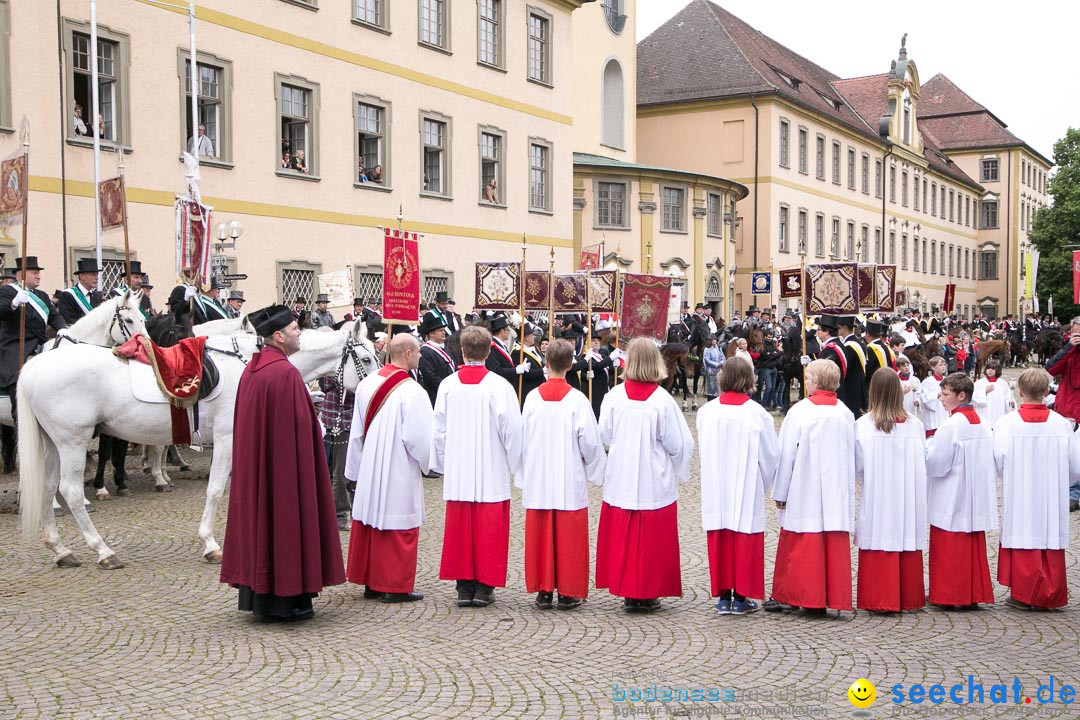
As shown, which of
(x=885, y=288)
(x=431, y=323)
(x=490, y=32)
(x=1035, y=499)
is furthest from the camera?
(x=490, y=32)

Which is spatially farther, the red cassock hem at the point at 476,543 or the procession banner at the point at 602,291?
the procession banner at the point at 602,291

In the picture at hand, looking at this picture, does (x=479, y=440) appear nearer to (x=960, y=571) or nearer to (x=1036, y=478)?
(x=960, y=571)

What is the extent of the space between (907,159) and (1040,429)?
186 ft

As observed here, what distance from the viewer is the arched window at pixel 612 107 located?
38375 mm

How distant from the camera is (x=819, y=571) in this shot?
680 cm

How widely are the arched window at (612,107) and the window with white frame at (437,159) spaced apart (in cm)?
1375

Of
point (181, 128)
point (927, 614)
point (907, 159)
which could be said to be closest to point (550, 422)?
point (927, 614)

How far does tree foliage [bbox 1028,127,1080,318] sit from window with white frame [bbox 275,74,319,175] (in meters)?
56.7

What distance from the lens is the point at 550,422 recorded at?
7207 mm

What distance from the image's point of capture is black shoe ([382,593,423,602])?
7348 mm

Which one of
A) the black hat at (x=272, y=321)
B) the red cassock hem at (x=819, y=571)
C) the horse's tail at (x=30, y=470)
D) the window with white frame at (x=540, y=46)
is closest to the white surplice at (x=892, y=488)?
the red cassock hem at (x=819, y=571)

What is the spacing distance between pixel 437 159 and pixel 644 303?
10.9m

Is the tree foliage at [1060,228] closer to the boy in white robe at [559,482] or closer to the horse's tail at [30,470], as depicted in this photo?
the boy in white robe at [559,482]

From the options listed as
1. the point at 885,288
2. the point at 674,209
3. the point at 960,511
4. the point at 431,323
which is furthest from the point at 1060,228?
the point at 960,511
